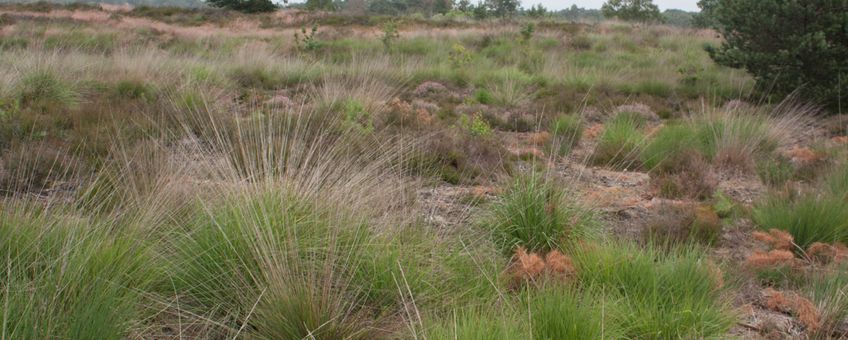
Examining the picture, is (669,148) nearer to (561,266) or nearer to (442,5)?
(561,266)

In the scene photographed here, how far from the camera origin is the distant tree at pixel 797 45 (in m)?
7.80

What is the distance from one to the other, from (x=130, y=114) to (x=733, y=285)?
18.6 feet

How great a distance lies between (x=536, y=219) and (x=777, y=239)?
1.36 m

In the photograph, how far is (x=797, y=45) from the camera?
315 inches

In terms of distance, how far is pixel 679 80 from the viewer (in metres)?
10.8

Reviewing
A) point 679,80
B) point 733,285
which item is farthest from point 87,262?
point 679,80

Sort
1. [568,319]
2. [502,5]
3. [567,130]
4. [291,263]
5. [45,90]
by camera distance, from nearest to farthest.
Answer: [568,319], [291,263], [567,130], [45,90], [502,5]

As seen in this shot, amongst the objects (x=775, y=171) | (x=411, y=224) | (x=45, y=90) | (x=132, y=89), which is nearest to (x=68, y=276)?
(x=411, y=224)

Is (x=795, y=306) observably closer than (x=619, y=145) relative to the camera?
Yes

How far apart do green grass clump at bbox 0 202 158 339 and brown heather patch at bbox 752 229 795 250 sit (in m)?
3.18

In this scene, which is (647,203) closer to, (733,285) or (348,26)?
(733,285)

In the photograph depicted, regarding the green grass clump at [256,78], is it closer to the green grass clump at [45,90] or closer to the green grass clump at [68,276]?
the green grass clump at [45,90]

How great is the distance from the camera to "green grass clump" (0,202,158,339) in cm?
204

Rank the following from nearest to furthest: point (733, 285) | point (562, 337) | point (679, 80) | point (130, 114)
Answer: point (562, 337), point (733, 285), point (130, 114), point (679, 80)
